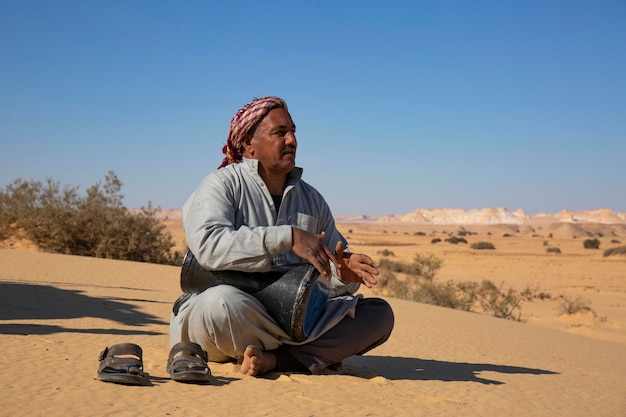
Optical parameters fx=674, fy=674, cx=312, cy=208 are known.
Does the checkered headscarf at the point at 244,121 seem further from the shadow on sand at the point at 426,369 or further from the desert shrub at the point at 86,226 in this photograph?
the desert shrub at the point at 86,226

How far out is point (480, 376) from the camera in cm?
589

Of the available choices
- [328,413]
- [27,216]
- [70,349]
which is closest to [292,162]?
[328,413]

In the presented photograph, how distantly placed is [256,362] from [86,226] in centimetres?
1970

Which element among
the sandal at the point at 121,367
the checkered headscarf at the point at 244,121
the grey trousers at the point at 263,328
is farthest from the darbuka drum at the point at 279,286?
the checkered headscarf at the point at 244,121

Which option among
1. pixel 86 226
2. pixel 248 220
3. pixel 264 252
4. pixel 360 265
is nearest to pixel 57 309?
Result: pixel 248 220

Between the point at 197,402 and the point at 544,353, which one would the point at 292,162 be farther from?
the point at 544,353

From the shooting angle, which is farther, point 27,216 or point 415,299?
point 27,216

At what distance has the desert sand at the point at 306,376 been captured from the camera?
12.8ft

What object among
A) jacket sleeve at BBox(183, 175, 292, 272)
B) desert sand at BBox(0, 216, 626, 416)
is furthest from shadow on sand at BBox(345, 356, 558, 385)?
jacket sleeve at BBox(183, 175, 292, 272)

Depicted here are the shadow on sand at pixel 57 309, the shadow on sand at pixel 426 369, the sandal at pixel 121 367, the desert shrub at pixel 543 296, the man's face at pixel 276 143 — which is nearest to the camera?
the sandal at pixel 121 367

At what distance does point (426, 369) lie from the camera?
614 cm

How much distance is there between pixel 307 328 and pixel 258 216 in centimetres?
87

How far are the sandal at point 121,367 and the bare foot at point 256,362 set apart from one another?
72cm

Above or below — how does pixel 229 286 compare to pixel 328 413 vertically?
above
